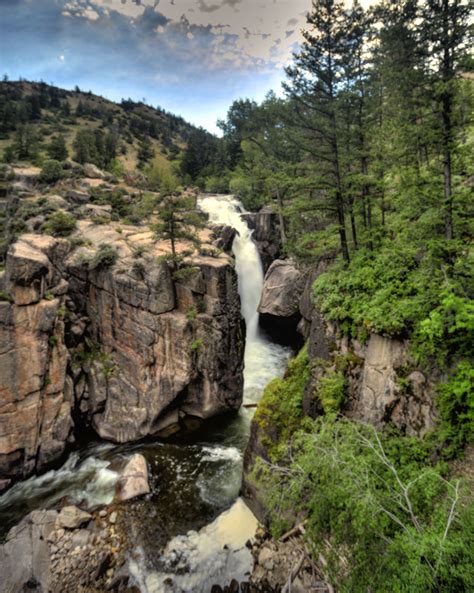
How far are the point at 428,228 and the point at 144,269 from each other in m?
14.7

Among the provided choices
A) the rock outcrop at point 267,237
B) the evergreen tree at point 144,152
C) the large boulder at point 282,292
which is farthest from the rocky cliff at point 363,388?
the evergreen tree at point 144,152

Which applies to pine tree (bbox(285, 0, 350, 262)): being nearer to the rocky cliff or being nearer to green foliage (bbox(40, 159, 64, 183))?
the rocky cliff

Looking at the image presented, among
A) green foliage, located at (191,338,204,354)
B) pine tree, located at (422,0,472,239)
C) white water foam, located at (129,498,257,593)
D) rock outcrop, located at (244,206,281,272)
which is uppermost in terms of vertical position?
pine tree, located at (422,0,472,239)

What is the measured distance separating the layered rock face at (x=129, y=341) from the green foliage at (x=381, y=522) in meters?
11.5

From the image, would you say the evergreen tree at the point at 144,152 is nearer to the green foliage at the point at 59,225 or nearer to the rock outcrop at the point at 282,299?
the green foliage at the point at 59,225

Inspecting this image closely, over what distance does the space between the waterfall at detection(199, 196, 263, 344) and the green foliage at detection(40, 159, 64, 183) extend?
1629 centimetres

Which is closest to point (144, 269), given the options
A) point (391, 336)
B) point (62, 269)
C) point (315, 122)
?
point (62, 269)

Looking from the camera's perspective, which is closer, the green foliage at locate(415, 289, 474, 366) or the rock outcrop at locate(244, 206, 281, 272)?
the green foliage at locate(415, 289, 474, 366)

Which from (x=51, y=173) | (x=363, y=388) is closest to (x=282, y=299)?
(x=363, y=388)

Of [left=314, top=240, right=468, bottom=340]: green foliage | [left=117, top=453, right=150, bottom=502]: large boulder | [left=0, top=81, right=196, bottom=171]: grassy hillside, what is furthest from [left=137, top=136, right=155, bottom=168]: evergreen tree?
[left=314, top=240, right=468, bottom=340]: green foliage

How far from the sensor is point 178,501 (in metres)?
13.8

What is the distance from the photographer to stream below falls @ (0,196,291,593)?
11.1 meters

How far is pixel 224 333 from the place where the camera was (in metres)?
18.9

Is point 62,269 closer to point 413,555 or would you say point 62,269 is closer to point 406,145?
point 406,145
